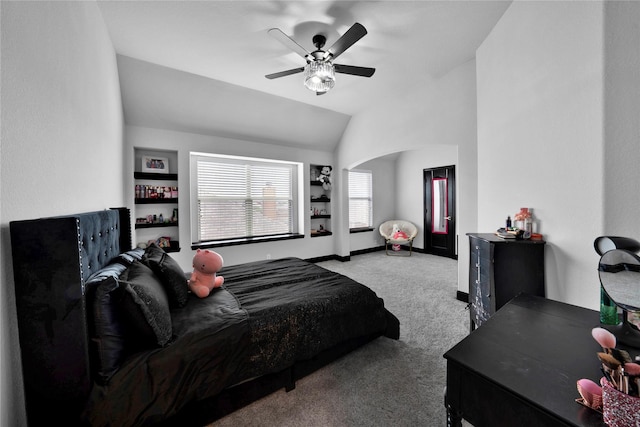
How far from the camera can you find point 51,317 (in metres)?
1.00

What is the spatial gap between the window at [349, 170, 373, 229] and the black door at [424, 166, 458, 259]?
54.5 inches

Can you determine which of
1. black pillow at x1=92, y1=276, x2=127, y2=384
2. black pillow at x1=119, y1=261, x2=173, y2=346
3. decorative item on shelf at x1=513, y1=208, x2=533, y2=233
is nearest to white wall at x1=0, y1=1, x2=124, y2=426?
black pillow at x1=92, y1=276, x2=127, y2=384

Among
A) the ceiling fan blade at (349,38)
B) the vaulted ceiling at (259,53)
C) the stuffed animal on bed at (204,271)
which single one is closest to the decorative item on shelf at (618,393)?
the stuffed animal on bed at (204,271)

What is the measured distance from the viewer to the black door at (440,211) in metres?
5.45

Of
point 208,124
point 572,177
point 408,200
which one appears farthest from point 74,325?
point 408,200

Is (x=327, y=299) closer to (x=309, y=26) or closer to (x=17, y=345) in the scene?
(x=17, y=345)

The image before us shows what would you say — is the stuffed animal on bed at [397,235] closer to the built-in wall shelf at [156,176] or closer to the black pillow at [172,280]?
the built-in wall shelf at [156,176]

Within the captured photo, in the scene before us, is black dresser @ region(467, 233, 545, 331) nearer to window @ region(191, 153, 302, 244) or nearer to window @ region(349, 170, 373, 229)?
window @ region(191, 153, 302, 244)

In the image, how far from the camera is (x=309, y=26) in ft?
7.36

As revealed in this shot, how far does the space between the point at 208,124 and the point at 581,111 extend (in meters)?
4.16

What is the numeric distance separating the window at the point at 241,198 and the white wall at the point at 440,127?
1.65 metres

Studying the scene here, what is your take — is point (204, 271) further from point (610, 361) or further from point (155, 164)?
point (155, 164)

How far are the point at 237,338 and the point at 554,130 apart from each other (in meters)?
2.61

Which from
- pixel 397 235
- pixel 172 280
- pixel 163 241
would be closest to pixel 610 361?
pixel 172 280
